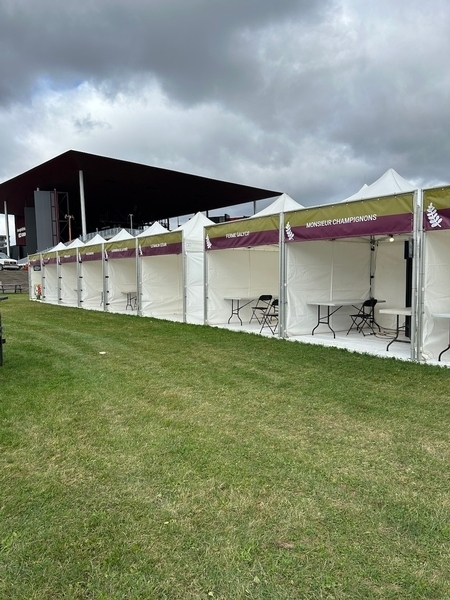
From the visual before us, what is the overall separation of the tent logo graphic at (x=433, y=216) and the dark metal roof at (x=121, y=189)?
81.1 feet

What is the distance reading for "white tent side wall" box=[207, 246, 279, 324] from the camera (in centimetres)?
1060

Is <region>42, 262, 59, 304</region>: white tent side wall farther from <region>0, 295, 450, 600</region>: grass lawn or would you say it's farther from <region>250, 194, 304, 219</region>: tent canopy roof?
<region>0, 295, 450, 600</region>: grass lawn

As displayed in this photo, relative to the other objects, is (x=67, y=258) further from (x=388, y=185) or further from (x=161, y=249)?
(x=388, y=185)

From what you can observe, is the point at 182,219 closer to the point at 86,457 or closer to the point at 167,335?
the point at 167,335

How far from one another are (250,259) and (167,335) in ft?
11.5

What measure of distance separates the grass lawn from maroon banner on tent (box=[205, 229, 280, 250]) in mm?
3860

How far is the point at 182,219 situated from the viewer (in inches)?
1943

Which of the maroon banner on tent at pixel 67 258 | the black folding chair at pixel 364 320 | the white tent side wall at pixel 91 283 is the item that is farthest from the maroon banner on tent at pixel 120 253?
the black folding chair at pixel 364 320

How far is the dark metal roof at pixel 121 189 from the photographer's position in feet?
95.6

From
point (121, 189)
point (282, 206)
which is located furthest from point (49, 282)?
point (121, 189)

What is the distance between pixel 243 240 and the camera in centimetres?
928

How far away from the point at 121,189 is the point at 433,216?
107 ft

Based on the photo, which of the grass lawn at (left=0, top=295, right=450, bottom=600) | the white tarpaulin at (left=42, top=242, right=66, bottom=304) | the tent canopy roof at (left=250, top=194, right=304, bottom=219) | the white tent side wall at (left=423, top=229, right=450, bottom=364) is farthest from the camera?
the white tarpaulin at (left=42, top=242, right=66, bottom=304)

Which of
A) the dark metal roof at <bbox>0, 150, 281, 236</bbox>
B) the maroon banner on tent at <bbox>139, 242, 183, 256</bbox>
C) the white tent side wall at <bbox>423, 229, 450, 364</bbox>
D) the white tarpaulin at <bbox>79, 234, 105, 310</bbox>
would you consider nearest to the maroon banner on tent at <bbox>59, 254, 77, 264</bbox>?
the white tarpaulin at <bbox>79, 234, 105, 310</bbox>
